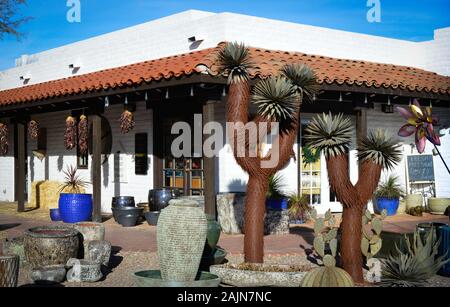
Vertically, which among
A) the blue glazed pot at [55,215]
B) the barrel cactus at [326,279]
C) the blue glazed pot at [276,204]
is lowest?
the barrel cactus at [326,279]

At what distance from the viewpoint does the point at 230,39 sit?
13.0m

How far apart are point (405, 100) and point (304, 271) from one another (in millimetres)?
7970

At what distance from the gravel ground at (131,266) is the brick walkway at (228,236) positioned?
14.2 inches

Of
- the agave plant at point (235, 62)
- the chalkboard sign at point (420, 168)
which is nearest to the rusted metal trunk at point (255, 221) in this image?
the agave plant at point (235, 62)

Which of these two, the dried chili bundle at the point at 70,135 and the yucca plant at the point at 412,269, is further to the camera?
the dried chili bundle at the point at 70,135

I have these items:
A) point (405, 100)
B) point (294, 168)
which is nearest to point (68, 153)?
point (294, 168)

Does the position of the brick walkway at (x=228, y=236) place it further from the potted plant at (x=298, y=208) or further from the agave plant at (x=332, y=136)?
the agave plant at (x=332, y=136)

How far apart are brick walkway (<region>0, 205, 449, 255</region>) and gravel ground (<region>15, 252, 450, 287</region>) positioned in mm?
360

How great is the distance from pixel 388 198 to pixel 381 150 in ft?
24.8

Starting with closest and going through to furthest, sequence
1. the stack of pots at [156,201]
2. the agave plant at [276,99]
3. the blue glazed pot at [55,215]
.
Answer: the agave plant at [276,99], the stack of pots at [156,201], the blue glazed pot at [55,215]

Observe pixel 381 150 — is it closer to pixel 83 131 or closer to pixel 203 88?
pixel 203 88

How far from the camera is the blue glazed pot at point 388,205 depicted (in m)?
14.2

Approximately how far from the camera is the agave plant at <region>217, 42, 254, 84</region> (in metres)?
7.62
